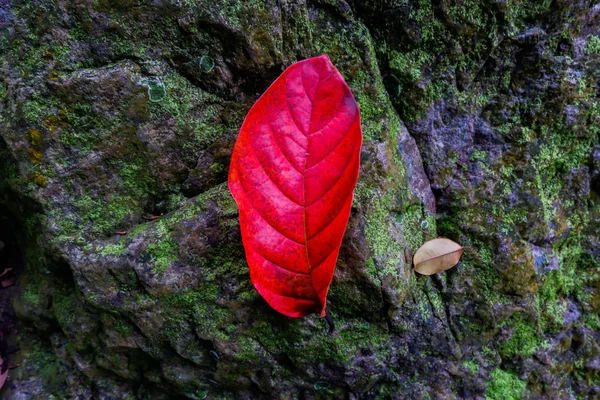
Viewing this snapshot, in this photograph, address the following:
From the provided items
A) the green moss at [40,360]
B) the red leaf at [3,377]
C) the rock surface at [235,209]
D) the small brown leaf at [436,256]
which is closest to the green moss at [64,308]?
the rock surface at [235,209]

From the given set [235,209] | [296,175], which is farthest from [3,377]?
[296,175]

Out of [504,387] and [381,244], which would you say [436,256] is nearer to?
[381,244]

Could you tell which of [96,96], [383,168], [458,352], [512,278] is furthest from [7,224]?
[512,278]

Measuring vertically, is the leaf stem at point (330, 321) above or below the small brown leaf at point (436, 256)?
below

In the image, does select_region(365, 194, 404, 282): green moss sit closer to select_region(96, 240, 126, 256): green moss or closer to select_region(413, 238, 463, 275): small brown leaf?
select_region(413, 238, 463, 275): small brown leaf

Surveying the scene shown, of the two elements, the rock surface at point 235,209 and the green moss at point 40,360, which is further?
the green moss at point 40,360

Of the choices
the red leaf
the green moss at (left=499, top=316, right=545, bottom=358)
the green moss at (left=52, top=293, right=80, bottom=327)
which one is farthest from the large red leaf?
the red leaf

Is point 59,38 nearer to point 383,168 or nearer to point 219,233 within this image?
point 219,233

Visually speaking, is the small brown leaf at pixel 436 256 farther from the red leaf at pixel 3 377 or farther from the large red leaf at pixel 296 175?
the red leaf at pixel 3 377
